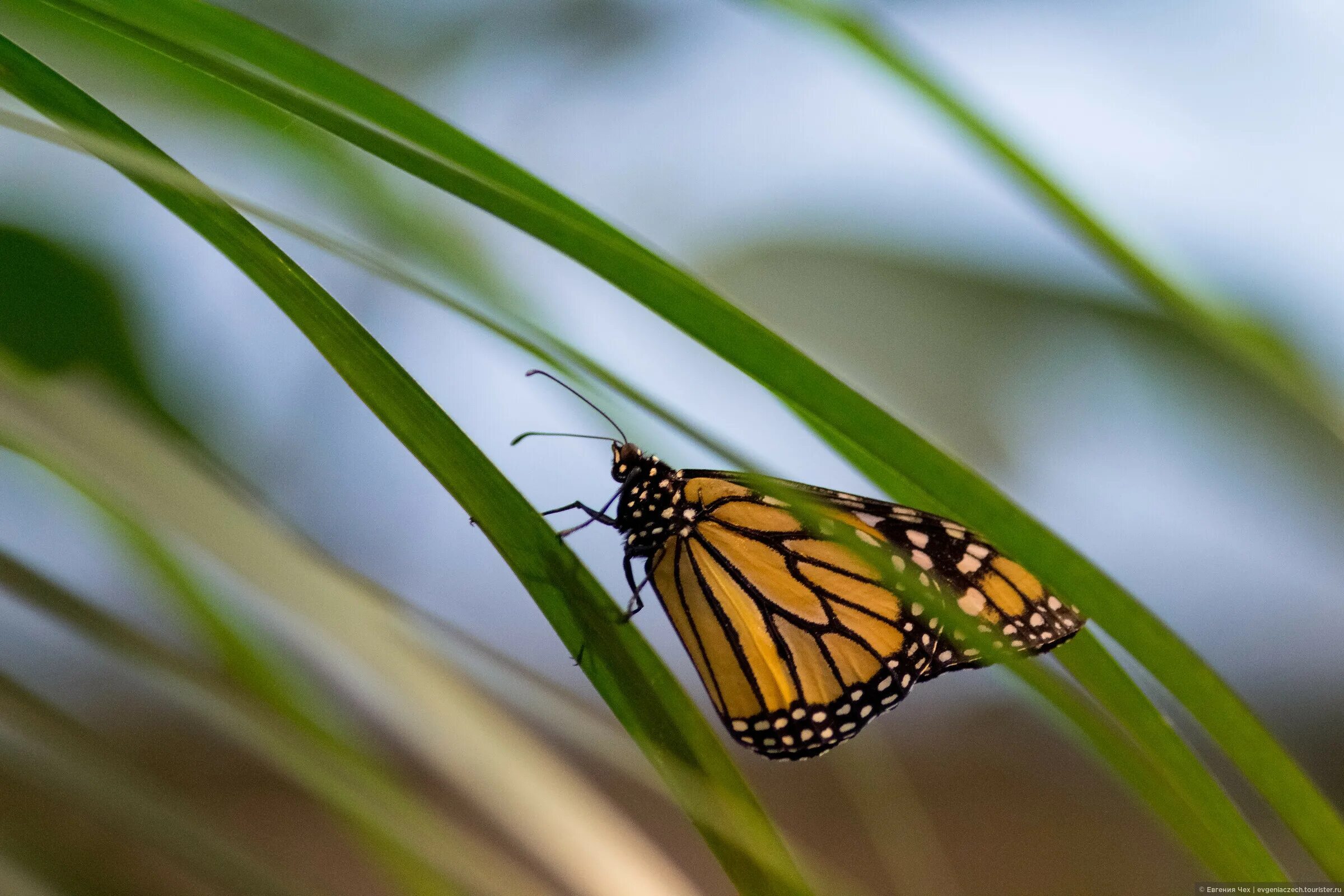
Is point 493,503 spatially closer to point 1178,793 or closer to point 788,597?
→ point 1178,793

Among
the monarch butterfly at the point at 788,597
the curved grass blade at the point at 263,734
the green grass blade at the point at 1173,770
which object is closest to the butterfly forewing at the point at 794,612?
the monarch butterfly at the point at 788,597

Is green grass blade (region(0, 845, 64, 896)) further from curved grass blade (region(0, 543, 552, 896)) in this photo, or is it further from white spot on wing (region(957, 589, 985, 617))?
white spot on wing (region(957, 589, 985, 617))

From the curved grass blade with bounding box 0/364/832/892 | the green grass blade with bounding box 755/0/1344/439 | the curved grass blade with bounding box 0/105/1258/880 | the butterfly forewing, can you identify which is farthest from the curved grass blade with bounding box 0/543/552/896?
the butterfly forewing

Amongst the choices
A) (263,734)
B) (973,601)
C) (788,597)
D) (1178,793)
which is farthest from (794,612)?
(263,734)

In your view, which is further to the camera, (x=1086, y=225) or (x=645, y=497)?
(x=645, y=497)

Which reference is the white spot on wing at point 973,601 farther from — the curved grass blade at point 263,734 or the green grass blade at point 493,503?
the curved grass blade at point 263,734

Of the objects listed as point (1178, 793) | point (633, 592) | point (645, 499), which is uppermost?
point (645, 499)

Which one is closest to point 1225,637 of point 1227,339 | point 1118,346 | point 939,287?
point 1118,346
